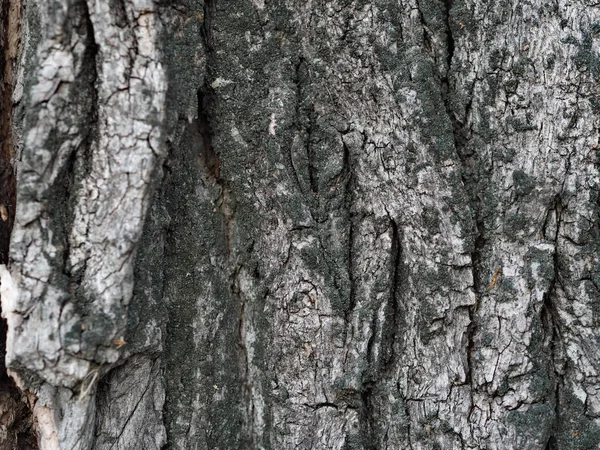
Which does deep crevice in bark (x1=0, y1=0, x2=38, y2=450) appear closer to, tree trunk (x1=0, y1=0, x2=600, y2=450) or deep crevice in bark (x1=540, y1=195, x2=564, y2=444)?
tree trunk (x1=0, y1=0, x2=600, y2=450)

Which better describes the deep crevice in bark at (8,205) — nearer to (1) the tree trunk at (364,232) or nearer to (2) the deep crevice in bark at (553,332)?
(1) the tree trunk at (364,232)

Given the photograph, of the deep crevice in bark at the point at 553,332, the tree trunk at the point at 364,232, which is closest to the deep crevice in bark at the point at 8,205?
the tree trunk at the point at 364,232

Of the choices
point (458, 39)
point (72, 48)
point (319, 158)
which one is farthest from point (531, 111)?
point (72, 48)

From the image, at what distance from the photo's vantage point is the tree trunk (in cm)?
170

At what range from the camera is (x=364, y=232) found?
176 centimetres

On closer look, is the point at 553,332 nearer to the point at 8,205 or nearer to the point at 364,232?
the point at 364,232

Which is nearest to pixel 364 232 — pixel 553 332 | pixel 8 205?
pixel 553 332

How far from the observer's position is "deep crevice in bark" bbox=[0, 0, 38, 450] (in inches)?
66.8

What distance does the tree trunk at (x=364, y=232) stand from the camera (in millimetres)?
1697

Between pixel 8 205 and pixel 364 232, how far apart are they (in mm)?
1020

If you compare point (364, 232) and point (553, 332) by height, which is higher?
point (364, 232)

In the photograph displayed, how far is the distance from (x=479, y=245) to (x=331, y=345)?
527 mm

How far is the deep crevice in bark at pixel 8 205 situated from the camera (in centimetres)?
170

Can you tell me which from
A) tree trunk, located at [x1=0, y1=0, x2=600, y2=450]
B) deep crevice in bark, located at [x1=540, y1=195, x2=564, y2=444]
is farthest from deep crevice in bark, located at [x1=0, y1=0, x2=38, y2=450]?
deep crevice in bark, located at [x1=540, y1=195, x2=564, y2=444]
